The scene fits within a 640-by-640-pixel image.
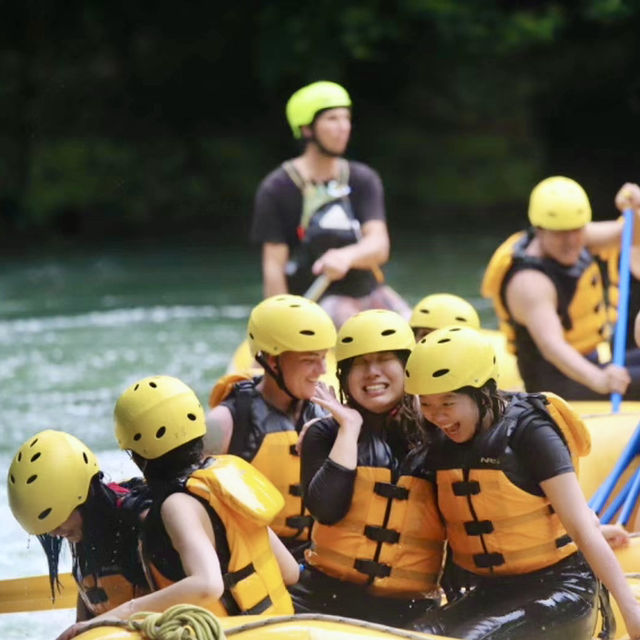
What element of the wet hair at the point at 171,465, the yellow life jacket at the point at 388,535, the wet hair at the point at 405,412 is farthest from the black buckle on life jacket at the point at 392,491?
the wet hair at the point at 171,465

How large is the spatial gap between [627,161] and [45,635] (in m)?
12.0

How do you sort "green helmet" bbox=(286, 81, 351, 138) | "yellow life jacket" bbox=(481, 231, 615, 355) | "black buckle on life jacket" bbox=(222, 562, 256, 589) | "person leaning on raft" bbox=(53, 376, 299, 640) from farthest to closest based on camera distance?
"green helmet" bbox=(286, 81, 351, 138) < "yellow life jacket" bbox=(481, 231, 615, 355) < "black buckle on life jacket" bbox=(222, 562, 256, 589) < "person leaning on raft" bbox=(53, 376, 299, 640)

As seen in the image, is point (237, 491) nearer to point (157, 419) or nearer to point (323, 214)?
point (157, 419)

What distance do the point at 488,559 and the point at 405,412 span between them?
392 mm

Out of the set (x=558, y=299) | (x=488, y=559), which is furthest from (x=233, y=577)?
(x=558, y=299)

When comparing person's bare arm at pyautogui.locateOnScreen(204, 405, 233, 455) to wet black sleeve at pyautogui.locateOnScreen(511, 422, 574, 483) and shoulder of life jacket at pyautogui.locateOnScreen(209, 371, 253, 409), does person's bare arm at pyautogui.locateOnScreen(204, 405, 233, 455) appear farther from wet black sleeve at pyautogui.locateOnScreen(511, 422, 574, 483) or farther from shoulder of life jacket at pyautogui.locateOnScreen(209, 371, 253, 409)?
wet black sleeve at pyautogui.locateOnScreen(511, 422, 574, 483)

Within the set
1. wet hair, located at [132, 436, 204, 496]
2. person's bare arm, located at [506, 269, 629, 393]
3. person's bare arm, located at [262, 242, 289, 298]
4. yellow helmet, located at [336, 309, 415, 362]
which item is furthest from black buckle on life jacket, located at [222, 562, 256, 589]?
person's bare arm, located at [262, 242, 289, 298]

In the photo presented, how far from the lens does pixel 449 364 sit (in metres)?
3.39

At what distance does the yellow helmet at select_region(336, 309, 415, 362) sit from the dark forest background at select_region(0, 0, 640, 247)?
34.3ft

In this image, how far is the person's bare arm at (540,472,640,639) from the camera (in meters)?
3.26

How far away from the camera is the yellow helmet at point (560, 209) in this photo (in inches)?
215

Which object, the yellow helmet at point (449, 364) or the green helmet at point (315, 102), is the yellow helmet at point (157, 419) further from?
the green helmet at point (315, 102)

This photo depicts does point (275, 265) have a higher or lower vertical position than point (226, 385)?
higher

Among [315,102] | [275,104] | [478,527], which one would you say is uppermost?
[275,104]
